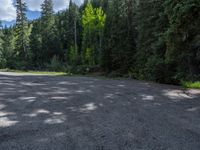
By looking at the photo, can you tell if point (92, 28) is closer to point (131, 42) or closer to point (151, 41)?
point (131, 42)

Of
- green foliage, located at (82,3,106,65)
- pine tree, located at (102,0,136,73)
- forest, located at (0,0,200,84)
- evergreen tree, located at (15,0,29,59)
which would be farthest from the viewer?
green foliage, located at (82,3,106,65)

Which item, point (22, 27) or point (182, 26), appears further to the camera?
point (22, 27)

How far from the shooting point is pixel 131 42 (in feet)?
88.6

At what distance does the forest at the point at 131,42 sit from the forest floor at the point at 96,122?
486 centimetres

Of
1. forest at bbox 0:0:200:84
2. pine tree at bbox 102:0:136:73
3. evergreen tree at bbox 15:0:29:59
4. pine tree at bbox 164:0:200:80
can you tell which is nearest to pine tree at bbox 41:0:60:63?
forest at bbox 0:0:200:84

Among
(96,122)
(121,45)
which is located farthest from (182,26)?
(121,45)

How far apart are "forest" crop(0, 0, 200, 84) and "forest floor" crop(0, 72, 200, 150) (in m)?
4.86

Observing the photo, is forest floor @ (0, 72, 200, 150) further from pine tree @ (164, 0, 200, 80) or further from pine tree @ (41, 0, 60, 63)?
pine tree @ (41, 0, 60, 63)

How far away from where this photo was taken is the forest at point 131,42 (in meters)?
12.6

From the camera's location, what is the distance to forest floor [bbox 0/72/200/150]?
14.7 feet

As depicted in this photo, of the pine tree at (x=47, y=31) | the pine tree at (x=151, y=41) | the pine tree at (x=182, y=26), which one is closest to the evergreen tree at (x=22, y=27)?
the pine tree at (x=47, y=31)

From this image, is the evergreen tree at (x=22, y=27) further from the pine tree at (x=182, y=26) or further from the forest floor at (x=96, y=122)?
the forest floor at (x=96, y=122)

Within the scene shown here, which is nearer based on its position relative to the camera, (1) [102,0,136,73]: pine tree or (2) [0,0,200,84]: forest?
(2) [0,0,200,84]: forest

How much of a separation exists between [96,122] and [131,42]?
864 inches
